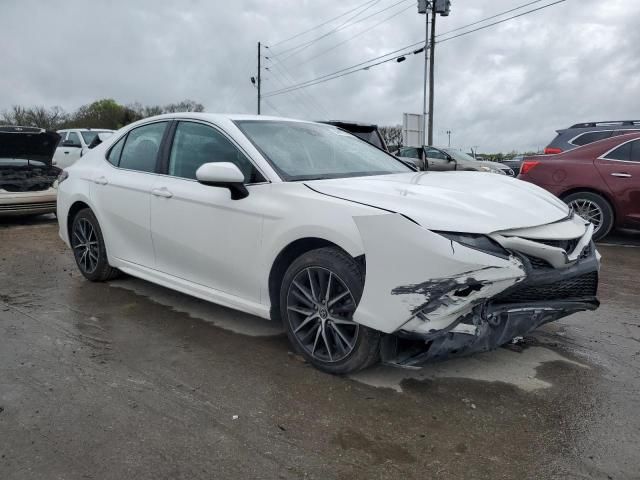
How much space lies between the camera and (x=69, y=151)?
16.9m

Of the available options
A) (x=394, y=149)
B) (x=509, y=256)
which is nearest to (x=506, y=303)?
(x=509, y=256)

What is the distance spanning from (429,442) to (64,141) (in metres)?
18.0

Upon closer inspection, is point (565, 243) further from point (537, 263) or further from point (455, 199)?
point (455, 199)

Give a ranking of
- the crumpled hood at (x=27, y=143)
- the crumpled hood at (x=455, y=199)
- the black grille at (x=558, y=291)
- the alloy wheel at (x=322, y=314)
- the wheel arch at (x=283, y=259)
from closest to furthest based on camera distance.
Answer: the crumpled hood at (x=455, y=199) → the black grille at (x=558, y=291) → the alloy wheel at (x=322, y=314) → the wheel arch at (x=283, y=259) → the crumpled hood at (x=27, y=143)

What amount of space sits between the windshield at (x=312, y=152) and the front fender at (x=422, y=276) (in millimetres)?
975

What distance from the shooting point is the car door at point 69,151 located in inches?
658

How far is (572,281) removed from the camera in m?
3.16

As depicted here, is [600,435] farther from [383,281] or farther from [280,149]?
[280,149]


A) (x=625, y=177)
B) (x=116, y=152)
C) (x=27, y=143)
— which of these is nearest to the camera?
(x=116, y=152)

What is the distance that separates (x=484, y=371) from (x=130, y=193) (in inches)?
119

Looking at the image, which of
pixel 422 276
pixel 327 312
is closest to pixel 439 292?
pixel 422 276

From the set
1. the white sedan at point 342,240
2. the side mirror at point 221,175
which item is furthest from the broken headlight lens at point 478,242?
the side mirror at point 221,175

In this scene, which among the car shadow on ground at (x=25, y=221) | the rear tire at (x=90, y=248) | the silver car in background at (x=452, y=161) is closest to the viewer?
the rear tire at (x=90, y=248)

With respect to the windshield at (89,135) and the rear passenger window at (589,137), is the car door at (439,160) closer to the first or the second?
the rear passenger window at (589,137)
